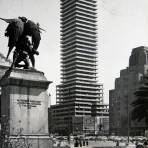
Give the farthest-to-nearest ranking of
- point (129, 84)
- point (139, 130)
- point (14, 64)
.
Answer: point (129, 84) → point (139, 130) → point (14, 64)

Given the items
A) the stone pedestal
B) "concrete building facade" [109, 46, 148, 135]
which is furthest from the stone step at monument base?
"concrete building facade" [109, 46, 148, 135]

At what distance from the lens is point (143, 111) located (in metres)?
54.8

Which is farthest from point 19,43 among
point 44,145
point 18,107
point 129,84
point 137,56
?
point 137,56

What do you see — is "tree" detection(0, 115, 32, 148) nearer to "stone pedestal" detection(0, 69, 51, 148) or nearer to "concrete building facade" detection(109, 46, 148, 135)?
"stone pedestal" detection(0, 69, 51, 148)

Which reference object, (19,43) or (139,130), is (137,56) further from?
(19,43)

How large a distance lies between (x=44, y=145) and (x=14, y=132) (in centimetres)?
186

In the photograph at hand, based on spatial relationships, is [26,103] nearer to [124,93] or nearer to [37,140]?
[37,140]

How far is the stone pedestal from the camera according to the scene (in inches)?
785

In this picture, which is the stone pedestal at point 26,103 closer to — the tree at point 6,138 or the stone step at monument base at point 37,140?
the stone step at monument base at point 37,140

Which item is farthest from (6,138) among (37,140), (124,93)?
(124,93)

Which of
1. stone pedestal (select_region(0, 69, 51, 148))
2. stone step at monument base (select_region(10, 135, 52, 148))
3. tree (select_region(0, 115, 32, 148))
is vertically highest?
stone pedestal (select_region(0, 69, 51, 148))

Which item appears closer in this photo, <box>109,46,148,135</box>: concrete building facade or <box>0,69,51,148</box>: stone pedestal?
<box>0,69,51,148</box>: stone pedestal

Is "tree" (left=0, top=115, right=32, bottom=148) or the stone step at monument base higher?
"tree" (left=0, top=115, right=32, bottom=148)

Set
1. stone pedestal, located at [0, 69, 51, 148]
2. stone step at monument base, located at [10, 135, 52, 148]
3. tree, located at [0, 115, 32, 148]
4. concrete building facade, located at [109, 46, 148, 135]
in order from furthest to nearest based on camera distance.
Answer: concrete building facade, located at [109, 46, 148, 135], stone pedestal, located at [0, 69, 51, 148], stone step at monument base, located at [10, 135, 52, 148], tree, located at [0, 115, 32, 148]
